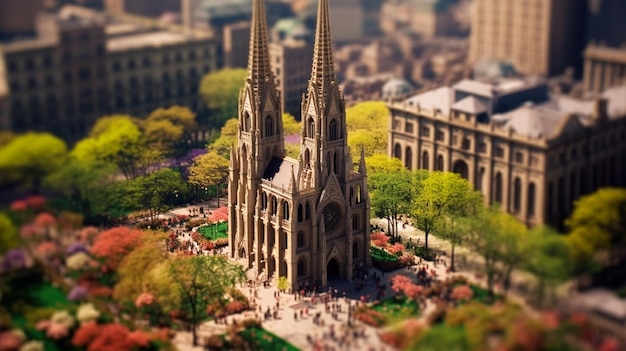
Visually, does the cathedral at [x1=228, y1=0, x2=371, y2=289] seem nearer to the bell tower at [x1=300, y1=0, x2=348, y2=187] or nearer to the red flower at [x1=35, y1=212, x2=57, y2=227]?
the bell tower at [x1=300, y1=0, x2=348, y2=187]

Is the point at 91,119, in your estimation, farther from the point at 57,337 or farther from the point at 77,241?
the point at 57,337

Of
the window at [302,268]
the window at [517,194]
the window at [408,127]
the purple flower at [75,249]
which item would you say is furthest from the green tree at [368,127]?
the purple flower at [75,249]

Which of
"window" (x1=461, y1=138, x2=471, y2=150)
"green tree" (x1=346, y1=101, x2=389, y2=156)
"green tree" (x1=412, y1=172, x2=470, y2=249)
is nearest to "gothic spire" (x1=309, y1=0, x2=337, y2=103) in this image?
"green tree" (x1=412, y1=172, x2=470, y2=249)

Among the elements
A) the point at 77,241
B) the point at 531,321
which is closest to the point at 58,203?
the point at 77,241

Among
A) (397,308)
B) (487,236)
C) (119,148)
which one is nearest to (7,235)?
(119,148)

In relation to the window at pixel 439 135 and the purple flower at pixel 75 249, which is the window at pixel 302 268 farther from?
the window at pixel 439 135

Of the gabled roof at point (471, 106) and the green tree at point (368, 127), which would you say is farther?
the green tree at point (368, 127)
